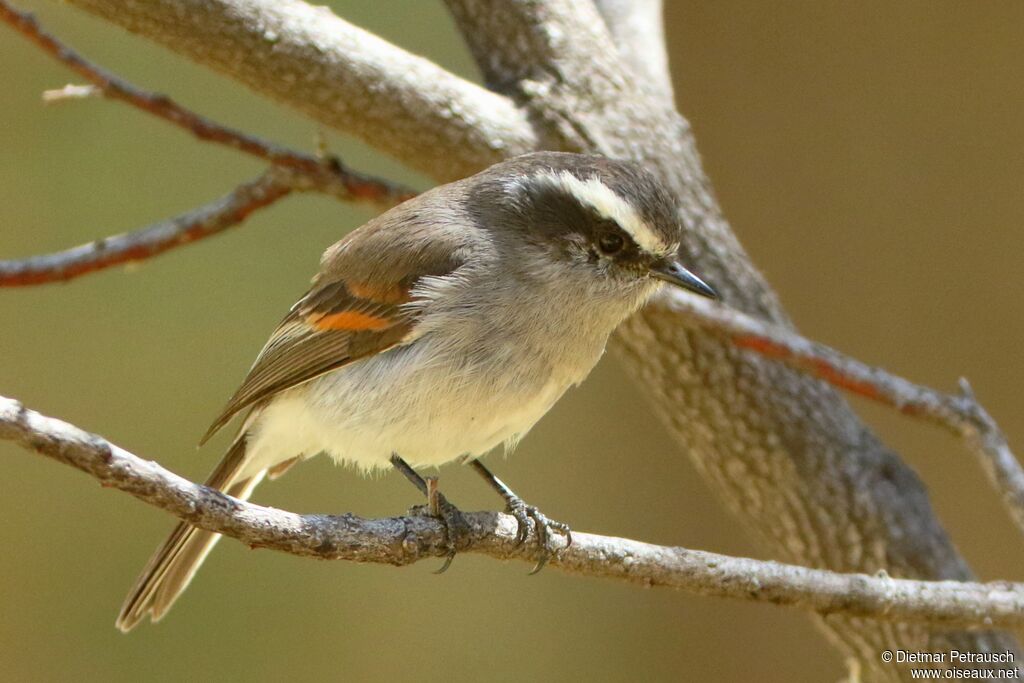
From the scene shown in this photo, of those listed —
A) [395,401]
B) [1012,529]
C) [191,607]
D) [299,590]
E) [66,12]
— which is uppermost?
[1012,529]

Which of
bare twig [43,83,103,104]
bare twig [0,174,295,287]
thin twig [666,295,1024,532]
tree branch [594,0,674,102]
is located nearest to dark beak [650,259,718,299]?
thin twig [666,295,1024,532]

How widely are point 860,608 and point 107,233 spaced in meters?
3.73

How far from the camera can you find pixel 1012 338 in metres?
4.39

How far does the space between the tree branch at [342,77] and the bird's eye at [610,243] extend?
0.56 metres

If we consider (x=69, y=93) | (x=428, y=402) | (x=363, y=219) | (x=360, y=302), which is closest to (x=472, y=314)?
(x=428, y=402)

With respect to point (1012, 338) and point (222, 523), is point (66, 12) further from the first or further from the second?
point (1012, 338)

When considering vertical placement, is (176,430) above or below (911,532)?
below

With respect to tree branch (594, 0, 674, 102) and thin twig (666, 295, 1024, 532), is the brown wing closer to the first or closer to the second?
thin twig (666, 295, 1024, 532)

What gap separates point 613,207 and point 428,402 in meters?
0.62

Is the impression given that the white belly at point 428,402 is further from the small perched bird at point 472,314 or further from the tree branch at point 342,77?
the tree branch at point 342,77

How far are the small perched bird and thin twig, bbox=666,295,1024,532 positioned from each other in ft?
1.10

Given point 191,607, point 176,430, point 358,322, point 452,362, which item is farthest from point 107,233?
point 452,362

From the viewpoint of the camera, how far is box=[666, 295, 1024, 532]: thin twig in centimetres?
279

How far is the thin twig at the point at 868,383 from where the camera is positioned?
9.14ft
